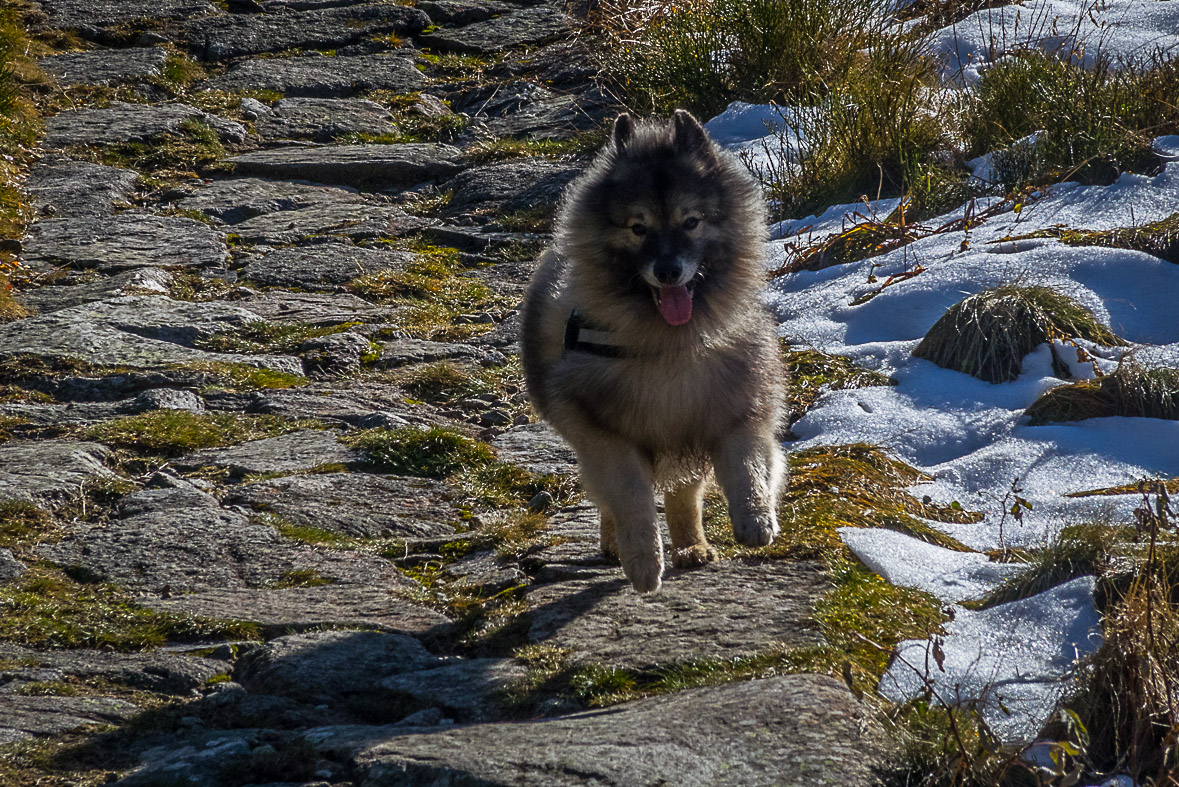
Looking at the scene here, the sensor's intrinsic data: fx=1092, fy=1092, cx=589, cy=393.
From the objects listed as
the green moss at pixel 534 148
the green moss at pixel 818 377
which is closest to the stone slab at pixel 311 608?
the green moss at pixel 818 377

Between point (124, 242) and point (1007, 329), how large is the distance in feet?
20.8

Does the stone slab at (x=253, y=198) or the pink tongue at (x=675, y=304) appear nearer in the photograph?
the pink tongue at (x=675, y=304)

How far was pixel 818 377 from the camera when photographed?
6000mm

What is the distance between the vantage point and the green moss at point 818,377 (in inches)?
230

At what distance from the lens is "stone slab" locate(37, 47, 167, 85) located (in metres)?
12.2

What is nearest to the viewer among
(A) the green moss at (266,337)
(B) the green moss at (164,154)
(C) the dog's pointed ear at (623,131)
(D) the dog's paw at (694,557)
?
(D) the dog's paw at (694,557)

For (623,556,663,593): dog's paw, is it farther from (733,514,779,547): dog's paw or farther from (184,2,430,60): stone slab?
(184,2,430,60): stone slab

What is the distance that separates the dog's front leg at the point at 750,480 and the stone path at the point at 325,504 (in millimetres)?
200

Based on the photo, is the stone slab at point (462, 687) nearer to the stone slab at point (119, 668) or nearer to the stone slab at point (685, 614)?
the stone slab at point (685, 614)

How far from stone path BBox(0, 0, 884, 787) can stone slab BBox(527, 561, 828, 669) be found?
14 mm

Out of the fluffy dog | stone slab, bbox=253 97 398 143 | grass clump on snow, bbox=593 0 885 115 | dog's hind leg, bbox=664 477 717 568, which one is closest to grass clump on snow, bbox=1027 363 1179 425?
the fluffy dog

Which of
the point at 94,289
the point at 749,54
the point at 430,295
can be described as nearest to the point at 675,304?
the point at 430,295

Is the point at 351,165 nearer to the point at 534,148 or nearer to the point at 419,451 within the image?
the point at 534,148

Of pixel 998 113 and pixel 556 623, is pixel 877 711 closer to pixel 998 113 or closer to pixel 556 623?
pixel 556 623
